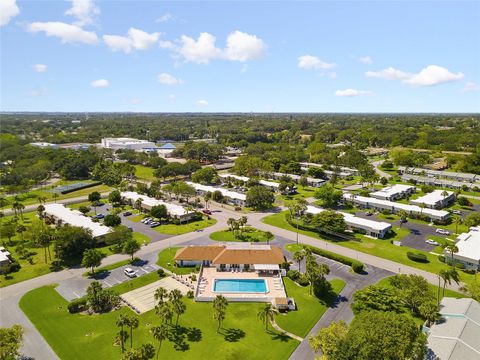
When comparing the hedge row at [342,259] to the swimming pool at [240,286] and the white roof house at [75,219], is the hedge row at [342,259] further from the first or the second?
the white roof house at [75,219]

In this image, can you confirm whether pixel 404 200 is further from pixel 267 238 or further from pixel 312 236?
pixel 267 238

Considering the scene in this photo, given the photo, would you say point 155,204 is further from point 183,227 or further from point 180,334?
point 180,334

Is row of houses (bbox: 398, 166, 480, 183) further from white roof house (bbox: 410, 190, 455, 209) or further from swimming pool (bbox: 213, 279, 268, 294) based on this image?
swimming pool (bbox: 213, 279, 268, 294)

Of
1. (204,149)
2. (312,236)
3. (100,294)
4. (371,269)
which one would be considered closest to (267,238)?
(312,236)

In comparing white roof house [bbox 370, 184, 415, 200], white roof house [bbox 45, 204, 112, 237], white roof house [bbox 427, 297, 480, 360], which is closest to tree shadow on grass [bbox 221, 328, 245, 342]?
white roof house [bbox 427, 297, 480, 360]

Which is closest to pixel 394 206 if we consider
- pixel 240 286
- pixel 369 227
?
pixel 369 227

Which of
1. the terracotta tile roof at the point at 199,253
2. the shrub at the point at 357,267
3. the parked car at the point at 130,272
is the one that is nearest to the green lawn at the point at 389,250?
the shrub at the point at 357,267

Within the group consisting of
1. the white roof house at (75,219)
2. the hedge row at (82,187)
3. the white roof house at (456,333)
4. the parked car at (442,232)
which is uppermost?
the white roof house at (456,333)
